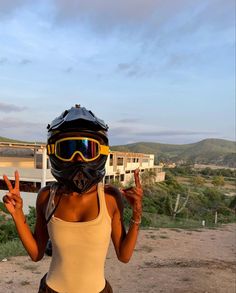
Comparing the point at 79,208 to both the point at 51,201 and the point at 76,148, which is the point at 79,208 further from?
the point at 76,148

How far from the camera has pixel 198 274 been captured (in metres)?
6.58

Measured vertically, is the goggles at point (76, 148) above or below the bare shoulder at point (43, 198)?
above

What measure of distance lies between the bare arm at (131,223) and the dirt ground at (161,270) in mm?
3834

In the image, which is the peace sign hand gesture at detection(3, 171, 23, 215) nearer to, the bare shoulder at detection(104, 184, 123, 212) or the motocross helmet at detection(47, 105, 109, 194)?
the motocross helmet at detection(47, 105, 109, 194)

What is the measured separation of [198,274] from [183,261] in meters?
0.97

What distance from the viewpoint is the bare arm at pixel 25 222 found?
5.84 ft

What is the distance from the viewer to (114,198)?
1888 mm

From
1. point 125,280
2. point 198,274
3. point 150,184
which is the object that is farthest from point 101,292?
point 150,184

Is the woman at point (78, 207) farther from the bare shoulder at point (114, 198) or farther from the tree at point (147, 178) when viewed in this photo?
the tree at point (147, 178)

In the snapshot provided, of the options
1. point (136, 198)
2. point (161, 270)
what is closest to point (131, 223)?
point (136, 198)

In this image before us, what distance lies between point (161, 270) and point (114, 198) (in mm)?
5312

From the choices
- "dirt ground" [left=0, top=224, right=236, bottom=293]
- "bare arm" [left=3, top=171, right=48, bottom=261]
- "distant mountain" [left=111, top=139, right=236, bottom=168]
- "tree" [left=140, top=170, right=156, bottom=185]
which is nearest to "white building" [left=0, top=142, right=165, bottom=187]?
"tree" [left=140, top=170, right=156, bottom=185]

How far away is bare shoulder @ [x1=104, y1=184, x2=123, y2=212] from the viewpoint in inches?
73.8

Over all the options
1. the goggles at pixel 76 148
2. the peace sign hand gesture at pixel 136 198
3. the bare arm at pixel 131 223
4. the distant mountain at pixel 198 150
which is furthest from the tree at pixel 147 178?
the distant mountain at pixel 198 150
